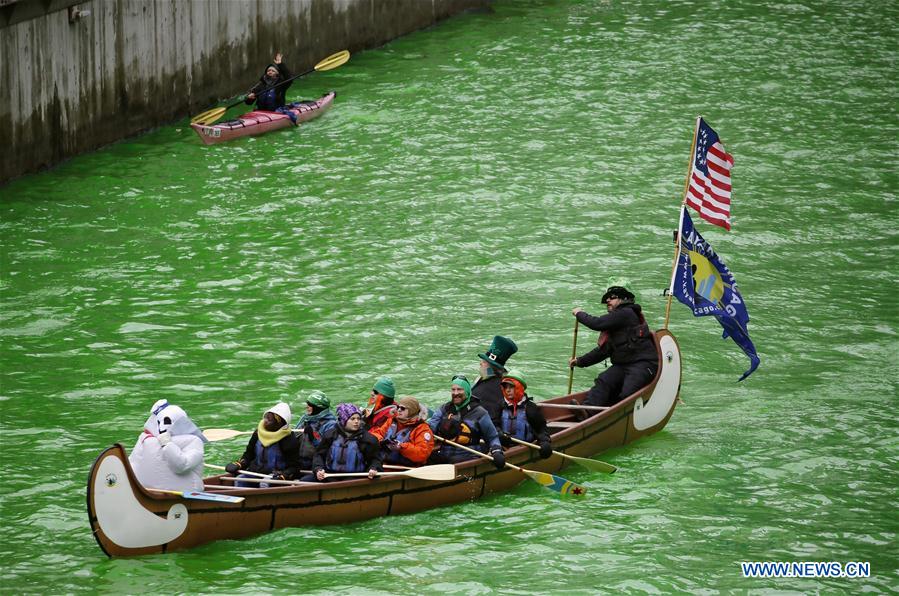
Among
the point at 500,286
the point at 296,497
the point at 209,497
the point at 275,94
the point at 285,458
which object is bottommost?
the point at 296,497

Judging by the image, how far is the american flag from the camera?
17172 millimetres

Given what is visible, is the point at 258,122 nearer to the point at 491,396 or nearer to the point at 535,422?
the point at 491,396

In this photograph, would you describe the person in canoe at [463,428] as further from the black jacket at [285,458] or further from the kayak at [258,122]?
the kayak at [258,122]

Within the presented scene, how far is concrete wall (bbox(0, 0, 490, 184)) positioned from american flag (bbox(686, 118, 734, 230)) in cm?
1249

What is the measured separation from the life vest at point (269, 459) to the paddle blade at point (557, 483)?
261 cm

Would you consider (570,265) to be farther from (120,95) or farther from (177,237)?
(120,95)

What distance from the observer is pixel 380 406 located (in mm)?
14656

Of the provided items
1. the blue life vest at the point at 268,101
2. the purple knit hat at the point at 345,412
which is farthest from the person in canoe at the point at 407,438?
the blue life vest at the point at 268,101

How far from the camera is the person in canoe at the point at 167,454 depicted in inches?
501

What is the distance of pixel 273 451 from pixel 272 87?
51.5 ft

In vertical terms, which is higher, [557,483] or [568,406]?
[568,406]

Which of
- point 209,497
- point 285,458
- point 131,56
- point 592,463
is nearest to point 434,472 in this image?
point 285,458

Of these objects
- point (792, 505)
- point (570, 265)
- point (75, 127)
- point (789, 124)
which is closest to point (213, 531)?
point (792, 505)

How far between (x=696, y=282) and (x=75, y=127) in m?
14.0
